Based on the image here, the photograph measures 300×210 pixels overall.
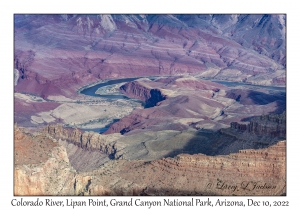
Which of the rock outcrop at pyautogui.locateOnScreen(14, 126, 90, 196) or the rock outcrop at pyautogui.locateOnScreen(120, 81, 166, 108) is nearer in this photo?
the rock outcrop at pyautogui.locateOnScreen(14, 126, 90, 196)

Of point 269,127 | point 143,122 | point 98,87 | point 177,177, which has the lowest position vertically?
point 177,177

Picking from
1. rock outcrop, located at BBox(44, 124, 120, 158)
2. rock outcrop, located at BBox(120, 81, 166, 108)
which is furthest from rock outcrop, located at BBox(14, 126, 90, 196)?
rock outcrop, located at BBox(120, 81, 166, 108)

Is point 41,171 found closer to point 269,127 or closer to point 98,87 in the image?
point 269,127

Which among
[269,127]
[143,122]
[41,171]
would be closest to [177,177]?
[41,171]

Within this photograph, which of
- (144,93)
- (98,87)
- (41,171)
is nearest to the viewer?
(41,171)

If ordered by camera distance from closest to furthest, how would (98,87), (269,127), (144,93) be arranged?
(269,127) < (144,93) < (98,87)


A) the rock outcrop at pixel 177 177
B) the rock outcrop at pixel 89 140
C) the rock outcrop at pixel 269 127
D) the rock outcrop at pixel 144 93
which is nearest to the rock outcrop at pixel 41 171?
the rock outcrop at pixel 177 177

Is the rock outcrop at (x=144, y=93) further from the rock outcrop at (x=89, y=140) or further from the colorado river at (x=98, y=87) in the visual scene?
the rock outcrop at (x=89, y=140)

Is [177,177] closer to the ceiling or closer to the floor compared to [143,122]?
closer to the floor

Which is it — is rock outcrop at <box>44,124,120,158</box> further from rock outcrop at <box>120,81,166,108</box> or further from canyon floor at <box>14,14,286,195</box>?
rock outcrop at <box>120,81,166,108</box>

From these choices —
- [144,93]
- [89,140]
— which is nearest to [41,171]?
[89,140]

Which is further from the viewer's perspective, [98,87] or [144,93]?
[98,87]
